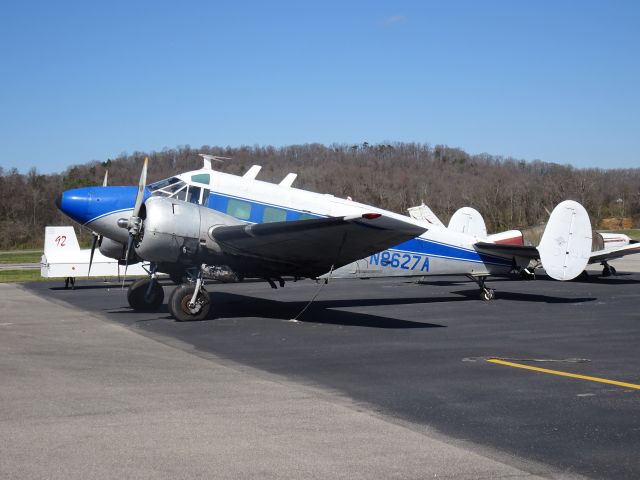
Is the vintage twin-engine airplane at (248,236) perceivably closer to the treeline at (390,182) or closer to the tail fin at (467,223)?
the tail fin at (467,223)

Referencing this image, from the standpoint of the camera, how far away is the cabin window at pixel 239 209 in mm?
16766

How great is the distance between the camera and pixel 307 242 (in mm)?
15367

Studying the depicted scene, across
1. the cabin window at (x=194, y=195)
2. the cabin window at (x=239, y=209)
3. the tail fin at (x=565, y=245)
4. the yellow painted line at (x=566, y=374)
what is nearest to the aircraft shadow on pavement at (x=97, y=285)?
the cabin window at (x=194, y=195)

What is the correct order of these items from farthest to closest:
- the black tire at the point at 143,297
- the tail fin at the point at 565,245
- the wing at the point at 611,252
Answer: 1. the wing at the point at 611,252
2. the tail fin at the point at 565,245
3. the black tire at the point at 143,297

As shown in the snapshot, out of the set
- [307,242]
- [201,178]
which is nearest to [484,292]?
[307,242]

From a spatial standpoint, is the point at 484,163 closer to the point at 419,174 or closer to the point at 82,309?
the point at 419,174

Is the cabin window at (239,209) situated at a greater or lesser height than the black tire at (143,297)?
greater

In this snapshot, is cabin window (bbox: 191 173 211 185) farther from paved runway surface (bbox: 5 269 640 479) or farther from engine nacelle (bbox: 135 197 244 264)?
paved runway surface (bbox: 5 269 640 479)

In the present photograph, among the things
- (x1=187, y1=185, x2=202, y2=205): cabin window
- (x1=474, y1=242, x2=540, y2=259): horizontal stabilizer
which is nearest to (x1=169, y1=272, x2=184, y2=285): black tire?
(x1=187, y1=185, x2=202, y2=205): cabin window

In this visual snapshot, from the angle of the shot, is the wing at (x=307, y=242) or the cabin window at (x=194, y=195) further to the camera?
the cabin window at (x=194, y=195)

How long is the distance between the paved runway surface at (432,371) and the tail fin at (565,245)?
94cm

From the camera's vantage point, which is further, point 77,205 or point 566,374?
point 77,205

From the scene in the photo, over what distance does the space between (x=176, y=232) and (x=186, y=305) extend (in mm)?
1603

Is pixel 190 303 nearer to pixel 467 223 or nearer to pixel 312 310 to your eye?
pixel 312 310
